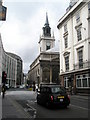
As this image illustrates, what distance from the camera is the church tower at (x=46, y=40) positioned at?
351ft

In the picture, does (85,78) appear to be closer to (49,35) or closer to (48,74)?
(48,74)

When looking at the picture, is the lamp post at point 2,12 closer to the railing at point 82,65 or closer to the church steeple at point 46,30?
the railing at point 82,65

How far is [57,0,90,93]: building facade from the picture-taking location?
31.8 metres

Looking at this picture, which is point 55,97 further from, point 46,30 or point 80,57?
point 46,30

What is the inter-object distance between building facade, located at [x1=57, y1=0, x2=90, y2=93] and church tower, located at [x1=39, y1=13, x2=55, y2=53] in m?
63.9

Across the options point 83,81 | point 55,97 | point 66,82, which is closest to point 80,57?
point 83,81

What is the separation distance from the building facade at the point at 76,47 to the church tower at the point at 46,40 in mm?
63930

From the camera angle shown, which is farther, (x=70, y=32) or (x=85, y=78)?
(x=70, y=32)

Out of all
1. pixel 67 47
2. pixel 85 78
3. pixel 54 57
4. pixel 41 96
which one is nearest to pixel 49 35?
pixel 54 57

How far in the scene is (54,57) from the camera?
95.6 m

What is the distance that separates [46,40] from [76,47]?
2850 inches

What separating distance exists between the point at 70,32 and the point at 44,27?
70.9 metres

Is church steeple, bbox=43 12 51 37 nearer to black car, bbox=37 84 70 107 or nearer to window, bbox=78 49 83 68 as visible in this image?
window, bbox=78 49 83 68

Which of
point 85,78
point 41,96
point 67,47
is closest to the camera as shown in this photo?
point 41,96
